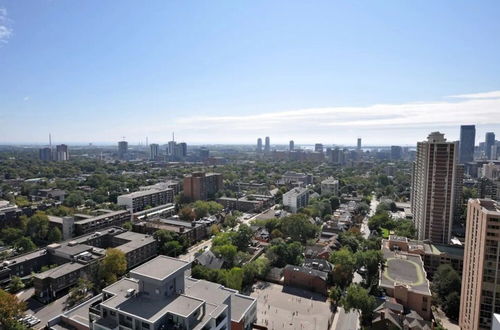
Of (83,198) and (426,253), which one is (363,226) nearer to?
(426,253)

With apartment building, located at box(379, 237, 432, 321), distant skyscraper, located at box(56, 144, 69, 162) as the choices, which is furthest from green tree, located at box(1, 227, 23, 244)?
distant skyscraper, located at box(56, 144, 69, 162)

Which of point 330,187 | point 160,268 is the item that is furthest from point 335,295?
point 330,187

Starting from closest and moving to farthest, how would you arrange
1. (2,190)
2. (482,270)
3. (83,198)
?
(482,270)
(83,198)
(2,190)

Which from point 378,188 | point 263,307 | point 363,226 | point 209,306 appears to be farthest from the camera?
point 378,188

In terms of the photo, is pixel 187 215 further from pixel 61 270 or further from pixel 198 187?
pixel 61 270

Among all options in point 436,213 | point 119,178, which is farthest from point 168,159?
point 436,213

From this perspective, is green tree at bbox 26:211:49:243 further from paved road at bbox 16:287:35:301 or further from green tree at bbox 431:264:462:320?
green tree at bbox 431:264:462:320
